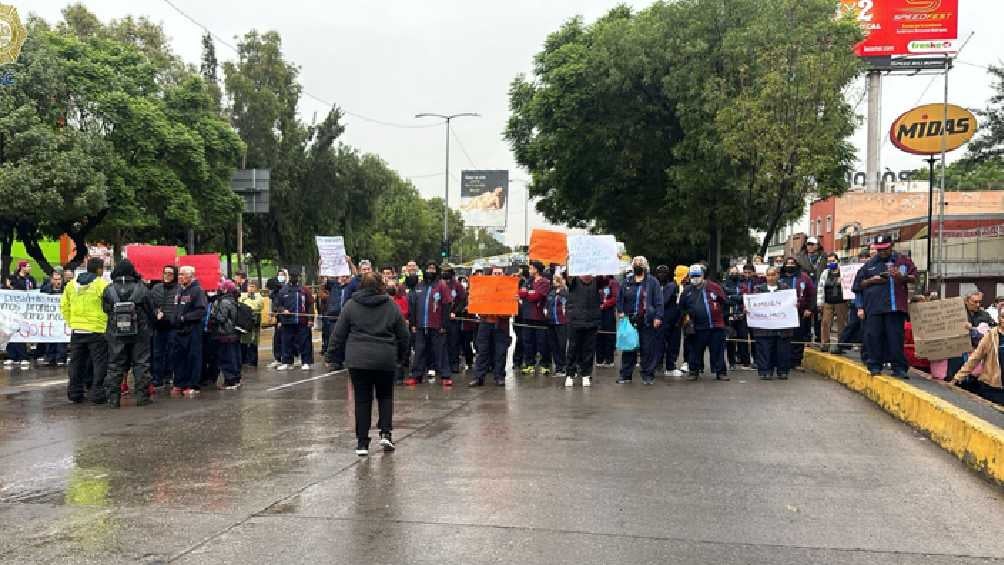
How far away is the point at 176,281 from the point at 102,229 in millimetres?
21260

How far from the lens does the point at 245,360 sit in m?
17.0

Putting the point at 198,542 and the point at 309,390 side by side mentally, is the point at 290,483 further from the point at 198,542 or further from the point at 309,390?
the point at 309,390

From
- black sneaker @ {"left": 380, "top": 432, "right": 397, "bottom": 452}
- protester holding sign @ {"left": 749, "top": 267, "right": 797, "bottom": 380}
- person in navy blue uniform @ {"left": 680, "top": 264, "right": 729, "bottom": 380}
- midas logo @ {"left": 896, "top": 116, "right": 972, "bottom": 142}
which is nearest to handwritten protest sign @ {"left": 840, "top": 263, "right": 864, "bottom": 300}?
protester holding sign @ {"left": 749, "top": 267, "right": 797, "bottom": 380}

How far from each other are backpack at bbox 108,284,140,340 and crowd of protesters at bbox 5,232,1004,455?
0.02 meters

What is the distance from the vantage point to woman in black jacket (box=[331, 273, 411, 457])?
26.6 feet

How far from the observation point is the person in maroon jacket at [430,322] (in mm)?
13516

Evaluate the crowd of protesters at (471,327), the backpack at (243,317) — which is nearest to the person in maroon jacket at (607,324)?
the crowd of protesters at (471,327)

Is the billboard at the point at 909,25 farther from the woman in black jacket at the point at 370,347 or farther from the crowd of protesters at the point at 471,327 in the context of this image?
the woman in black jacket at the point at 370,347

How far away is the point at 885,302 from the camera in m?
11.3

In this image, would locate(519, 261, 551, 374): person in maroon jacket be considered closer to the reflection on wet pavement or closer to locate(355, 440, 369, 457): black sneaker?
the reflection on wet pavement

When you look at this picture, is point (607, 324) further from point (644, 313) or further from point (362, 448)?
point (362, 448)

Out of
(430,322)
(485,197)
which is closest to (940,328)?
(430,322)

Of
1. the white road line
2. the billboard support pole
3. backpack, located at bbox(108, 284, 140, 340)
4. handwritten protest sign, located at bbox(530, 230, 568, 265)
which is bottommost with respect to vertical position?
the white road line

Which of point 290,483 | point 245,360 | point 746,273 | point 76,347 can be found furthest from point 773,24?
point 290,483
